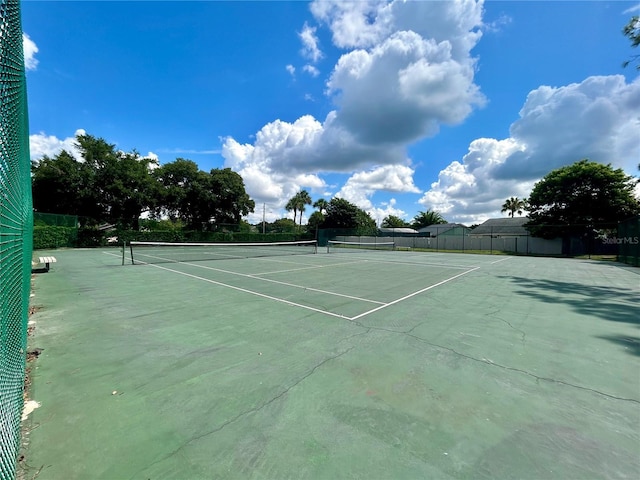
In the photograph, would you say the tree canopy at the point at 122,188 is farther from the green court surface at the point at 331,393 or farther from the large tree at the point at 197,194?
the green court surface at the point at 331,393

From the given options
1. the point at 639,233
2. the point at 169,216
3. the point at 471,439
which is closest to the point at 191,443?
the point at 471,439

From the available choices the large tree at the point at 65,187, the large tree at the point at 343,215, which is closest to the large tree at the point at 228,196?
the large tree at the point at 65,187

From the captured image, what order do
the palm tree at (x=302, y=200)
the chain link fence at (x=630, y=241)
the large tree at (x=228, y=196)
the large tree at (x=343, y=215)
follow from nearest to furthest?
the chain link fence at (x=630, y=241)
the large tree at (x=228, y=196)
the large tree at (x=343, y=215)
the palm tree at (x=302, y=200)

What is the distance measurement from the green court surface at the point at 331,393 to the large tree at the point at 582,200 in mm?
29299

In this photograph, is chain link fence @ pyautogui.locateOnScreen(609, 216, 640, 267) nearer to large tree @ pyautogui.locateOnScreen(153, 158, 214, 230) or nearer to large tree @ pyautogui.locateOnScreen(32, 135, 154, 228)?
large tree @ pyautogui.locateOnScreen(153, 158, 214, 230)

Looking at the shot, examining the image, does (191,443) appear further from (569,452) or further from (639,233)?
(639,233)

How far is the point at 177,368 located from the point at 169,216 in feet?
131

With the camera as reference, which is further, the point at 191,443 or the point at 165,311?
the point at 165,311

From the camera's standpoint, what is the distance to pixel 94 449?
1910 millimetres

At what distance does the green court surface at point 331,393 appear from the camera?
1.84 meters

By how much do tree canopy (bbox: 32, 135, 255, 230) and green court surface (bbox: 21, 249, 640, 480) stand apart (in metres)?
29.5

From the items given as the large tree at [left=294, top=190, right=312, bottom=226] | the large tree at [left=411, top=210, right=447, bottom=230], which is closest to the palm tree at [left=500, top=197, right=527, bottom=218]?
the large tree at [left=411, top=210, right=447, bottom=230]

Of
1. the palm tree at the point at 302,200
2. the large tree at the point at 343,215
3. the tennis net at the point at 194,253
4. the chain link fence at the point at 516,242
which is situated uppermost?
the palm tree at the point at 302,200

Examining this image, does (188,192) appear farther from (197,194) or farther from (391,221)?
(391,221)
